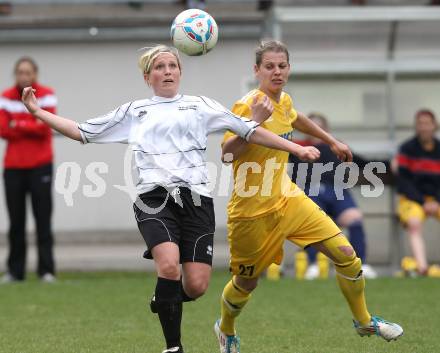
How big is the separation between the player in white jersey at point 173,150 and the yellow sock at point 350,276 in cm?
78

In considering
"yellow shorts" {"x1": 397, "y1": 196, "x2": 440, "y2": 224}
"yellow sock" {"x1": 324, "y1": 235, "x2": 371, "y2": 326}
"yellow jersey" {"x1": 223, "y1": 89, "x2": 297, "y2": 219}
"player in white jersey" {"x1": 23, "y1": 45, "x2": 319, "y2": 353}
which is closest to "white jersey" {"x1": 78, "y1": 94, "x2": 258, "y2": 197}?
"player in white jersey" {"x1": 23, "y1": 45, "x2": 319, "y2": 353}

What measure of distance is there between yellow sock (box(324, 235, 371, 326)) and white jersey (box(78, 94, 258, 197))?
0.89 metres

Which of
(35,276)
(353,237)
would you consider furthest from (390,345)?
(35,276)

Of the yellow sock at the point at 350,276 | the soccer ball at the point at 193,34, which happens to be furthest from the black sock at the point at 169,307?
the soccer ball at the point at 193,34

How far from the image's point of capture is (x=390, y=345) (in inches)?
247

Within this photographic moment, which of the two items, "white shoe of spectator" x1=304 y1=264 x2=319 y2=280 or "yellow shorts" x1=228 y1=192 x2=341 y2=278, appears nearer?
"yellow shorts" x1=228 y1=192 x2=341 y2=278

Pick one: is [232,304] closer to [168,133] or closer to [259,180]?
[259,180]

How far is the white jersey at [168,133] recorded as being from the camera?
5723mm

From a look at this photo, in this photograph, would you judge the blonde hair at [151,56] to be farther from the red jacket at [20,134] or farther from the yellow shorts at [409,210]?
the yellow shorts at [409,210]

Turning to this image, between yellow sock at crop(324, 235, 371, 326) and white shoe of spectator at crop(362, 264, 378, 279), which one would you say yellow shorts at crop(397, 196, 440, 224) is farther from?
yellow sock at crop(324, 235, 371, 326)

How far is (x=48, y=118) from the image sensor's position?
18.9ft

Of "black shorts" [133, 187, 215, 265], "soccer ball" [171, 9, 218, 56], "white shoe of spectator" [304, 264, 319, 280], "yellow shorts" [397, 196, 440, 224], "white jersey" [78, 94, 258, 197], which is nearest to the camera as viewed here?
"black shorts" [133, 187, 215, 265]

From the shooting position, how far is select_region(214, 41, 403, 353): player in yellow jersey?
6238 mm

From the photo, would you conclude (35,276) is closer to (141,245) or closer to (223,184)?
(141,245)
